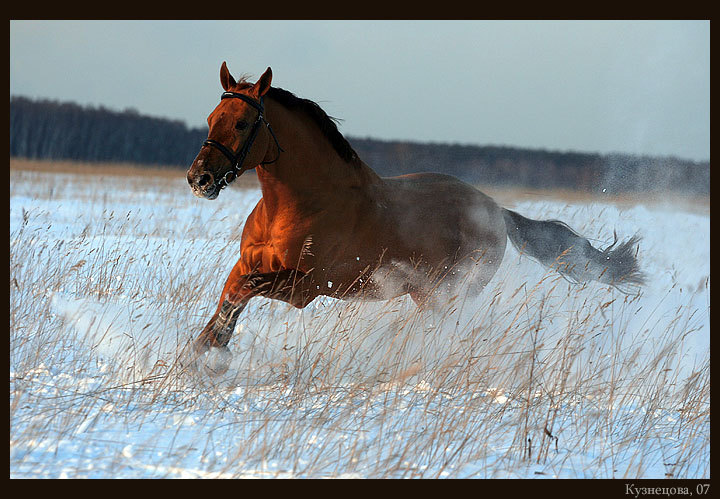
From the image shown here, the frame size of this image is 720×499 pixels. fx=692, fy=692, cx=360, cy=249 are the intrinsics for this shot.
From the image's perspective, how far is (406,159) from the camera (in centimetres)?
2572

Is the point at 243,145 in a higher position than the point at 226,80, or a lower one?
lower

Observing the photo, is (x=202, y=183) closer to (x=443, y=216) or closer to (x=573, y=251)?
(x=443, y=216)

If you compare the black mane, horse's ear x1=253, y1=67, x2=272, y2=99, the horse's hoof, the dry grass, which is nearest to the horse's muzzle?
horse's ear x1=253, y1=67, x2=272, y2=99

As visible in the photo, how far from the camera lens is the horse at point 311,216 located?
4.32 metres

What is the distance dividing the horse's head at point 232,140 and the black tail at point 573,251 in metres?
2.93

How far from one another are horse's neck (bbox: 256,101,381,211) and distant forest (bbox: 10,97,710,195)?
348 cm

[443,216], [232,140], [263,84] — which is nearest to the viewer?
[232,140]

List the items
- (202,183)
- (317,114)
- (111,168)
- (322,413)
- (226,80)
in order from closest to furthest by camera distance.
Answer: (322,413), (202,183), (226,80), (317,114), (111,168)

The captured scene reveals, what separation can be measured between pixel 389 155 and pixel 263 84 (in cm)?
2179

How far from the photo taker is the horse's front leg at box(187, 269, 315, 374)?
4430 millimetres

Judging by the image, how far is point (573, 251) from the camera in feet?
21.6

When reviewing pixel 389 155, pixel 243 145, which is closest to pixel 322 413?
pixel 243 145

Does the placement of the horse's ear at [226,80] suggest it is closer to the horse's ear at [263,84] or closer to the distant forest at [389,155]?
the horse's ear at [263,84]

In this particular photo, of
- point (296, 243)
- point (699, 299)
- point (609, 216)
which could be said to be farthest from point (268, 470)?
point (609, 216)
